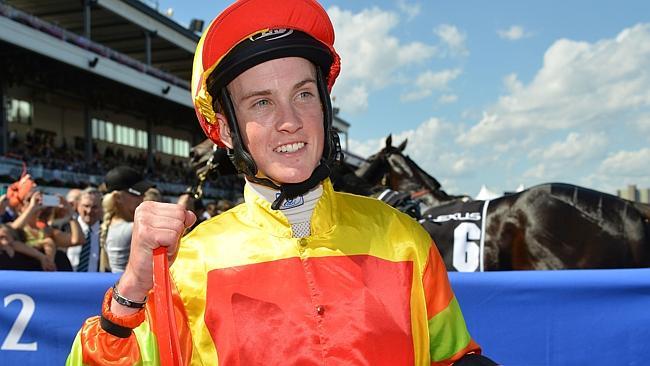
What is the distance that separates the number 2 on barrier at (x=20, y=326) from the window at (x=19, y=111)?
21.9 m

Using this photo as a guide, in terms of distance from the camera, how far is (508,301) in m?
2.63

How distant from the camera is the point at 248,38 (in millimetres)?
1381

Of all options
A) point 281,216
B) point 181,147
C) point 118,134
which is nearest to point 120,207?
point 281,216

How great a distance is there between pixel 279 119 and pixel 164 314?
50cm

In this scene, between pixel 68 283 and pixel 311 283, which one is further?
pixel 68 283

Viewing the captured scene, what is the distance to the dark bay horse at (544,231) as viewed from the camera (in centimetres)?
409

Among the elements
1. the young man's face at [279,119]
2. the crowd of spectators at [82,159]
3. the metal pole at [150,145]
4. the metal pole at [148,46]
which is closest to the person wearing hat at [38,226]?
the young man's face at [279,119]

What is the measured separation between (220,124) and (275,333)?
21.9 inches

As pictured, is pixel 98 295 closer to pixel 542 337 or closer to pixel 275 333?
pixel 275 333

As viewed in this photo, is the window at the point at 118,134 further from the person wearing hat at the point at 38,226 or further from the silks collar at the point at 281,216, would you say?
the silks collar at the point at 281,216

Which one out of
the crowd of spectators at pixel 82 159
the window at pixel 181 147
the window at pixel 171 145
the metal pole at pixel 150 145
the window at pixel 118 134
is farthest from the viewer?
the window at pixel 181 147

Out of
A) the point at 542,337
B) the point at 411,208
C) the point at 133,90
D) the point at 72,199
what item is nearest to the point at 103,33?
the point at 133,90

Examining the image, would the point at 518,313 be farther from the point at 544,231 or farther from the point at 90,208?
the point at 90,208

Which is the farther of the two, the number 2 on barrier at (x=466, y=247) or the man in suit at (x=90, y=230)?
the man in suit at (x=90, y=230)
